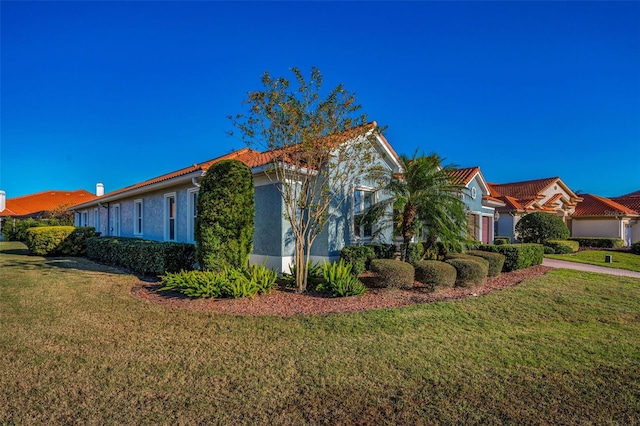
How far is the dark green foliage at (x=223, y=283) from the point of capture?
7.97m

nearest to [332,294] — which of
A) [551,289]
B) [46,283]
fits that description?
[551,289]

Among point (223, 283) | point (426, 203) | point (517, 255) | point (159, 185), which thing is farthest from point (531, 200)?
point (223, 283)

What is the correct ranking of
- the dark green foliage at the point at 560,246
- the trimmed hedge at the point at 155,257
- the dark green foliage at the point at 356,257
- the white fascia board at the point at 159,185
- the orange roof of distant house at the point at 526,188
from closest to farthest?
the dark green foliage at the point at 356,257 → the trimmed hedge at the point at 155,257 → the white fascia board at the point at 159,185 → the dark green foliage at the point at 560,246 → the orange roof of distant house at the point at 526,188

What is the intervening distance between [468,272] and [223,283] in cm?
678

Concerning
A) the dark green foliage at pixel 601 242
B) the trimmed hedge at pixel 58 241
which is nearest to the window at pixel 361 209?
the trimmed hedge at pixel 58 241

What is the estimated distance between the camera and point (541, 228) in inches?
899

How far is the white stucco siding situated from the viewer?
30281 mm

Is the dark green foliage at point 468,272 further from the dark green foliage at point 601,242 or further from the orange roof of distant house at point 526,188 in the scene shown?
the dark green foliage at point 601,242

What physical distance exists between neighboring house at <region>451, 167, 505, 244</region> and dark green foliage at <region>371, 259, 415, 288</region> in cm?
1085

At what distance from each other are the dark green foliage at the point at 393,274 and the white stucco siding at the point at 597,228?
1227 inches

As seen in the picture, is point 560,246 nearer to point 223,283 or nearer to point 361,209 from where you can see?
point 361,209

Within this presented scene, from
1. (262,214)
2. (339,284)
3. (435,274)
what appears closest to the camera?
(339,284)

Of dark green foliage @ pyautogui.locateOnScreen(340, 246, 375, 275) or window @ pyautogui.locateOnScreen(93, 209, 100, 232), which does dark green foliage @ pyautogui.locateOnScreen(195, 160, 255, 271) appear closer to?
dark green foliage @ pyautogui.locateOnScreen(340, 246, 375, 275)

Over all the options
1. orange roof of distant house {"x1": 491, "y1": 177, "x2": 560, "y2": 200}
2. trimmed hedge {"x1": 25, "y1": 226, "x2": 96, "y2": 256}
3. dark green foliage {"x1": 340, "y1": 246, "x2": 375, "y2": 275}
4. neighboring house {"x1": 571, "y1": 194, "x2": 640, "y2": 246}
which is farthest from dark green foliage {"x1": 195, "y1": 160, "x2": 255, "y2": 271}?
neighboring house {"x1": 571, "y1": 194, "x2": 640, "y2": 246}
